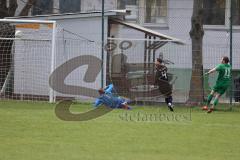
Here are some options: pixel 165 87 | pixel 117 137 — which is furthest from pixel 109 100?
pixel 117 137

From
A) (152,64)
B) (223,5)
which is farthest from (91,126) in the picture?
(223,5)

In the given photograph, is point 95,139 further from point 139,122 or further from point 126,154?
point 139,122

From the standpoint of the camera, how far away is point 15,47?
22766 mm

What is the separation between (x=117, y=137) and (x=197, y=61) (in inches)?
373

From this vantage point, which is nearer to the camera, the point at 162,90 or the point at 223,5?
the point at 162,90

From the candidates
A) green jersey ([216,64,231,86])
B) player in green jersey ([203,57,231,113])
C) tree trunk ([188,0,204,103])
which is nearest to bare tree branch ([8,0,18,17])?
tree trunk ([188,0,204,103])

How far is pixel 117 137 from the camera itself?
42.3ft

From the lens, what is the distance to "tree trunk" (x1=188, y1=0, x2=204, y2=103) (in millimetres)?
21719

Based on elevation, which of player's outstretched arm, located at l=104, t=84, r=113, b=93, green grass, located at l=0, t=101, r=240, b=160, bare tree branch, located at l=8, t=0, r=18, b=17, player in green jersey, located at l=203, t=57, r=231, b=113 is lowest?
green grass, located at l=0, t=101, r=240, b=160

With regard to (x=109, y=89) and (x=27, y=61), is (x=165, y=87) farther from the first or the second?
(x=27, y=61)

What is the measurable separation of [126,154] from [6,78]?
12672 mm

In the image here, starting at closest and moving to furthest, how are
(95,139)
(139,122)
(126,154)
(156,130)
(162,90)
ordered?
(126,154) < (95,139) < (156,130) < (139,122) < (162,90)

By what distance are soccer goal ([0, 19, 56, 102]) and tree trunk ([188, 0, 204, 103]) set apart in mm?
4944

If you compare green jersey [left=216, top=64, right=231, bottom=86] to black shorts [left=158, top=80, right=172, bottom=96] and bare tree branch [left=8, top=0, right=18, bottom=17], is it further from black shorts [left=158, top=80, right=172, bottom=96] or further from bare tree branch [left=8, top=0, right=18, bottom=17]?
bare tree branch [left=8, top=0, right=18, bottom=17]
